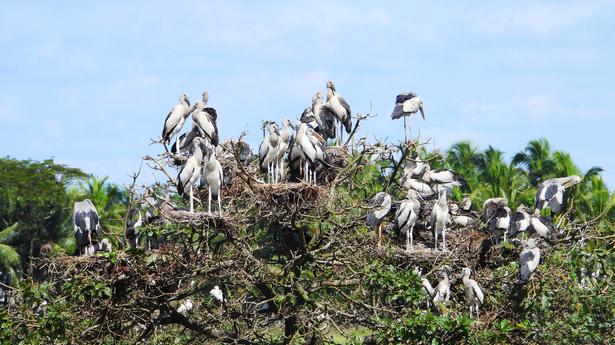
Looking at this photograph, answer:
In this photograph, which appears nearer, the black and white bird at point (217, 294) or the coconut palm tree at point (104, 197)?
the black and white bird at point (217, 294)

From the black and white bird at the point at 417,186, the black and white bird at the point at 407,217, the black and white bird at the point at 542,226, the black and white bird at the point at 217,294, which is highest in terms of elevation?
the black and white bird at the point at 417,186

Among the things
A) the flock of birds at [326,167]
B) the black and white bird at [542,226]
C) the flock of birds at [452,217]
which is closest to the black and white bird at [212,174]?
the flock of birds at [326,167]

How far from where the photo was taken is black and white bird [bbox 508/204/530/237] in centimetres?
1327

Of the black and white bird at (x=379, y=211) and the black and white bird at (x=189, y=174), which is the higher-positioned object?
the black and white bird at (x=189, y=174)

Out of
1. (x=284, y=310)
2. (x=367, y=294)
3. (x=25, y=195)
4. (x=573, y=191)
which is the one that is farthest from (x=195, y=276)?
(x=25, y=195)

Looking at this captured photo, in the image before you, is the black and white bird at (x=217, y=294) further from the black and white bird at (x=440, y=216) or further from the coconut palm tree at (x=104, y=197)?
the coconut palm tree at (x=104, y=197)

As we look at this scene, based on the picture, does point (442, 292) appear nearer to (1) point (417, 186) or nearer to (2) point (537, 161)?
(1) point (417, 186)

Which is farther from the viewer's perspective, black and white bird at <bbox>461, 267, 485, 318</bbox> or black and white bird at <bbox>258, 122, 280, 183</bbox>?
black and white bird at <bbox>258, 122, 280, 183</bbox>

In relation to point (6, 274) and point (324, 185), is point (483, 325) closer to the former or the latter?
point (324, 185)

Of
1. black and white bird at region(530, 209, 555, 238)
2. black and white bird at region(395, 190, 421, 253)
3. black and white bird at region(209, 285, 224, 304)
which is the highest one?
black and white bird at region(395, 190, 421, 253)

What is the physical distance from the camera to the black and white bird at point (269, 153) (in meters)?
13.6

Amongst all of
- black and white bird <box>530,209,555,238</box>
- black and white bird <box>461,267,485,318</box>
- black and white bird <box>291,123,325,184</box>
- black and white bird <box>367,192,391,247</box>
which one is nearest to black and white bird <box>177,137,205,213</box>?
black and white bird <box>291,123,325,184</box>

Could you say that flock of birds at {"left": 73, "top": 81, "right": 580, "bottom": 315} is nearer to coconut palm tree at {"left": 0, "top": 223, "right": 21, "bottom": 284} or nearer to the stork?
the stork

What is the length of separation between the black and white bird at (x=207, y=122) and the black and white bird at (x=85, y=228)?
7.10 feet
